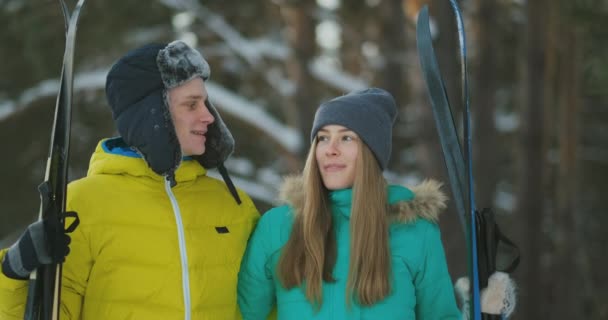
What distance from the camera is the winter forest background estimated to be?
425 inches

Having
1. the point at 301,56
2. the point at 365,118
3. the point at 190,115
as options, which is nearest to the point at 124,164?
the point at 190,115

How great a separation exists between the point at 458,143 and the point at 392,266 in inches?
19.7

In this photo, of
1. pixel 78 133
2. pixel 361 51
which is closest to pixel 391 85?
pixel 361 51

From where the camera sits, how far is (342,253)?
10.4ft

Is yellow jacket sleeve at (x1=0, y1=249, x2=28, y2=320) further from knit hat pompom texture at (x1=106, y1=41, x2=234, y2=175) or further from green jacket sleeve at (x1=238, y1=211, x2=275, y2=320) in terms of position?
green jacket sleeve at (x1=238, y1=211, x2=275, y2=320)

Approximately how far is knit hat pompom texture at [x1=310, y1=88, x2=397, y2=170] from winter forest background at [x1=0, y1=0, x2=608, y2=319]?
5256 mm

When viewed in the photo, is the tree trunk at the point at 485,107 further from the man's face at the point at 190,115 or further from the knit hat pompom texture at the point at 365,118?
the man's face at the point at 190,115

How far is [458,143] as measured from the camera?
293cm

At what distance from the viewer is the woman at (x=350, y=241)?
3100 mm

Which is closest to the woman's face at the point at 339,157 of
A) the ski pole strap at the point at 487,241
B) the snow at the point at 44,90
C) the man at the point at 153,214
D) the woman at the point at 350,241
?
the woman at the point at 350,241

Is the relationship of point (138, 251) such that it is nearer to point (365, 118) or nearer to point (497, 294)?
point (365, 118)

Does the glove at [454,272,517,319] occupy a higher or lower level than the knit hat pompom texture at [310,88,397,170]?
lower

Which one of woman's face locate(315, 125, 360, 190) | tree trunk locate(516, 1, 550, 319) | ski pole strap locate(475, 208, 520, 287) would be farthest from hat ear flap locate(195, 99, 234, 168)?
tree trunk locate(516, 1, 550, 319)

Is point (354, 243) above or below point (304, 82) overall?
below
